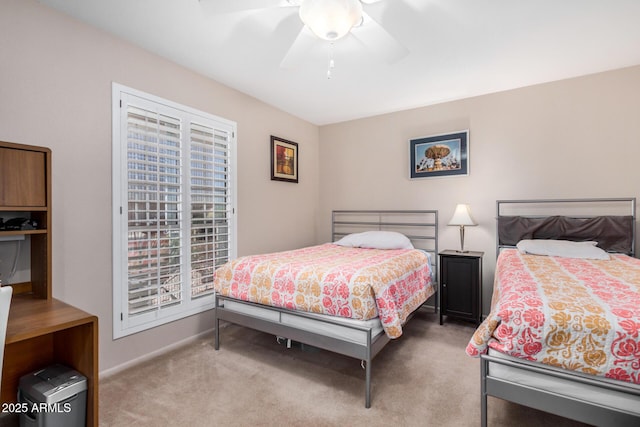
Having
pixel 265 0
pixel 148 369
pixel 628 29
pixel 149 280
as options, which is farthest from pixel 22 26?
pixel 628 29

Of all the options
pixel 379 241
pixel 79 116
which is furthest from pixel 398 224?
pixel 79 116

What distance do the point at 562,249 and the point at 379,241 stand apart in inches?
70.0

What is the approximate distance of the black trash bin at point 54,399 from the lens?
1561 mm

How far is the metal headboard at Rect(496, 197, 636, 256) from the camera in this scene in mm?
2984

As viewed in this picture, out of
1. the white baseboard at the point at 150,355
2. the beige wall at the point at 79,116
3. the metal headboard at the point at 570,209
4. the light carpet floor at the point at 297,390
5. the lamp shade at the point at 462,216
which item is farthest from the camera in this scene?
the lamp shade at the point at 462,216

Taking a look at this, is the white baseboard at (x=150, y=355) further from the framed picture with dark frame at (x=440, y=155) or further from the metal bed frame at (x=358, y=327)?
the framed picture with dark frame at (x=440, y=155)

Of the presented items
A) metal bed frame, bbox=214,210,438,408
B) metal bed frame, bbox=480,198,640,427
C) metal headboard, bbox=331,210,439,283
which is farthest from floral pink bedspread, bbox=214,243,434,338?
metal headboard, bbox=331,210,439,283

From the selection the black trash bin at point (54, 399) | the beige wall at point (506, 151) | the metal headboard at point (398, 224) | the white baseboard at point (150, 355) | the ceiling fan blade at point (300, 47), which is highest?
the ceiling fan blade at point (300, 47)

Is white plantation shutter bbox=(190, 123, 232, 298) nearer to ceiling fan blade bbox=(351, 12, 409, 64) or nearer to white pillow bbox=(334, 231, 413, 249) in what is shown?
white pillow bbox=(334, 231, 413, 249)

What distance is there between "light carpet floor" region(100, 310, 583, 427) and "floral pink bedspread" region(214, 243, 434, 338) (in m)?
0.44

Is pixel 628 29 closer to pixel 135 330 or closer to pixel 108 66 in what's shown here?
pixel 108 66

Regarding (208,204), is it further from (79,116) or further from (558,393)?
(558,393)

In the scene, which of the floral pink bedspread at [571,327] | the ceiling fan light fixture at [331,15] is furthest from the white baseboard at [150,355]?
the ceiling fan light fixture at [331,15]

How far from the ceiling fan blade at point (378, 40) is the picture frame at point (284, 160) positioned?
1.95 m
